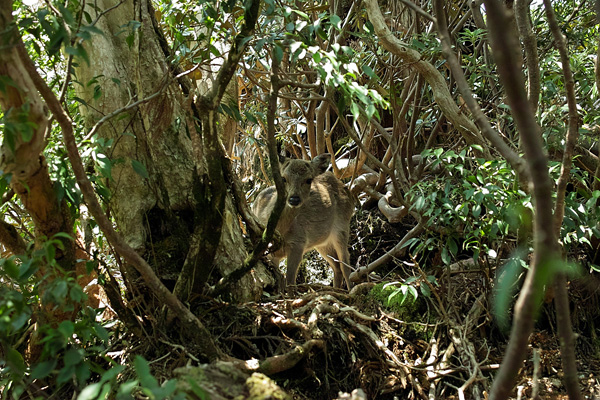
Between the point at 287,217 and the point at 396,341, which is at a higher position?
the point at 287,217

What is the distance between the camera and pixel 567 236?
419cm

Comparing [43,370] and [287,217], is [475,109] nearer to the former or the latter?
[43,370]

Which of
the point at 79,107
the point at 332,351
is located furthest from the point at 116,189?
the point at 332,351

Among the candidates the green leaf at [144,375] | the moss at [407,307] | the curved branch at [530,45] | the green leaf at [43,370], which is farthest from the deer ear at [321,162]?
the green leaf at [144,375]

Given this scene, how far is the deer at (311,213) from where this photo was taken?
21.2ft

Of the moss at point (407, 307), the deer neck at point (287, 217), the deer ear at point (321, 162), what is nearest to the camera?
the moss at point (407, 307)

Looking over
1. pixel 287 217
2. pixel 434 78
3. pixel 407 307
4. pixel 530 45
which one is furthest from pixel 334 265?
pixel 530 45

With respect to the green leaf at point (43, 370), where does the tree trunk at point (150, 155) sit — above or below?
above

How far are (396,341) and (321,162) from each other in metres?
2.77

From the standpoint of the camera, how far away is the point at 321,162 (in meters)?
6.75

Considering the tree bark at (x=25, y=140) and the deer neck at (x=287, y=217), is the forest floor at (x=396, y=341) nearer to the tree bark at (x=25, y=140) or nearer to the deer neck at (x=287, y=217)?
the tree bark at (x=25, y=140)

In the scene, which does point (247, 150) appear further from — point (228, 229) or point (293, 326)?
point (293, 326)

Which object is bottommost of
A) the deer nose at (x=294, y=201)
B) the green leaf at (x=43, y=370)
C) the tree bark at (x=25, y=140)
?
the green leaf at (x=43, y=370)

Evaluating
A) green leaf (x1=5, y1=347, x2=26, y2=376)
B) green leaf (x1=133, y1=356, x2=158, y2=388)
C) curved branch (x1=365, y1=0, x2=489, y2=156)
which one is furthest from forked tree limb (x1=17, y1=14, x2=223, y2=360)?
curved branch (x1=365, y1=0, x2=489, y2=156)
